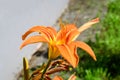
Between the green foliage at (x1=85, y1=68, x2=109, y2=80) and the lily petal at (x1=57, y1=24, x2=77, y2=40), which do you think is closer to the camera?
the lily petal at (x1=57, y1=24, x2=77, y2=40)

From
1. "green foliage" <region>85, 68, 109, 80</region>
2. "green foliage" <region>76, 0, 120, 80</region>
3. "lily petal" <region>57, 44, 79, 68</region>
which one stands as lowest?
"green foliage" <region>85, 68, 109, 80</region>

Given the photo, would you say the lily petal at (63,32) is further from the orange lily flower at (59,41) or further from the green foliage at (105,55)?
the green foliage at (105,55)

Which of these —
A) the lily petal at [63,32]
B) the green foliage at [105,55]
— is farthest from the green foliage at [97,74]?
the lily petal at [63,32]

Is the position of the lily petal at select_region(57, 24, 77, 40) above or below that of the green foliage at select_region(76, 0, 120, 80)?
above

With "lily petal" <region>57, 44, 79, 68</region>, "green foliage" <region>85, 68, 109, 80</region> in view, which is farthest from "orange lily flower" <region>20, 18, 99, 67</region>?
"green foliage" <region>85, 68, 109, 80</region>

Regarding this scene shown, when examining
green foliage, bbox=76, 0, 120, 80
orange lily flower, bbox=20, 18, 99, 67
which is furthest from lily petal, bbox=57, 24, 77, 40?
green foliage, bbox=76, 0, 120, 80

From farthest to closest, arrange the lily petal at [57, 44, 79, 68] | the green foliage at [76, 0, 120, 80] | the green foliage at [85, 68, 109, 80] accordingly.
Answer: the green foliage at [76, 0, 120, 80], the green foliage at [85, 68, 109, 80], the lily petal at [57, 44, 79, 68]

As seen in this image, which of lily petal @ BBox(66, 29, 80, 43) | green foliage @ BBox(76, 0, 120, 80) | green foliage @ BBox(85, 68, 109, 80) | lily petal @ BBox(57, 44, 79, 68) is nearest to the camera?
lily petal @ BBox(57, 44, 79, 68)

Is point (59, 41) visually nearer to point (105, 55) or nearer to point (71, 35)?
point (71, 35)

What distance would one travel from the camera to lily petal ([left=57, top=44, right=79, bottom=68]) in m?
1.09

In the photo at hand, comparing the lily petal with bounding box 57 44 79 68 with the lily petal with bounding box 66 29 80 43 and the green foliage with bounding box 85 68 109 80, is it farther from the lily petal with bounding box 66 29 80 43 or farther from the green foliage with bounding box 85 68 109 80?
the green foliage with bounding box 85 68 109 80

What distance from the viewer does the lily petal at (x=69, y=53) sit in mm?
1092

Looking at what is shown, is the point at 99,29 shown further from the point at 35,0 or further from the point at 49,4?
the point at 35,0

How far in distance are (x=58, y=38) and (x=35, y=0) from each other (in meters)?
3.23
